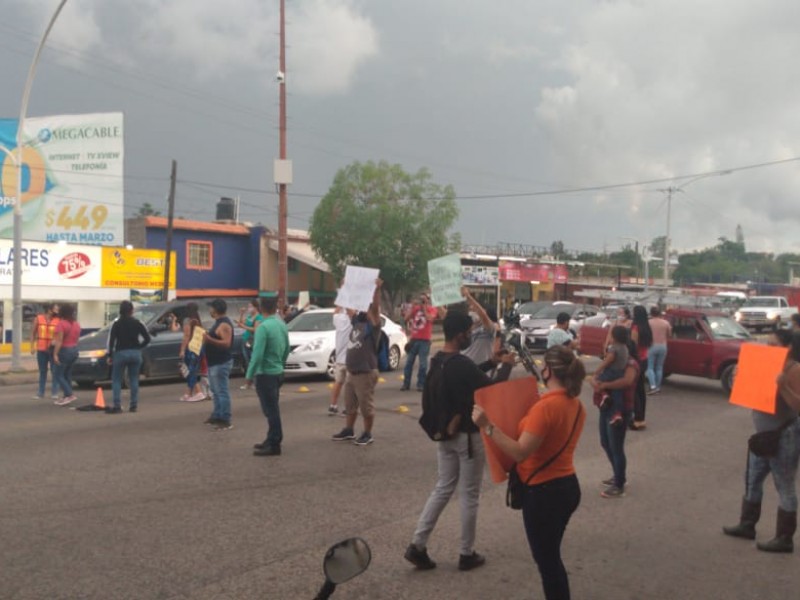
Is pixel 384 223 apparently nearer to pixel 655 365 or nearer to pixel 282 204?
pixel 282 204

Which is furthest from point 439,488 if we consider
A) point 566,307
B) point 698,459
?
point 566,307

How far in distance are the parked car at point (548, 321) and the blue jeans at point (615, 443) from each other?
13.6 metres

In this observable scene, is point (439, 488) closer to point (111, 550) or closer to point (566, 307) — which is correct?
point (111, 550)

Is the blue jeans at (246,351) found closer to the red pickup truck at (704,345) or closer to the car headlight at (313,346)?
the car headlight at (313,346)

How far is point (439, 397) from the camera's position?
5078mm

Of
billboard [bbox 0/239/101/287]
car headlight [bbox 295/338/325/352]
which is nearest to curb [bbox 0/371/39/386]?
car headlight [bbox 295/338/325/352]

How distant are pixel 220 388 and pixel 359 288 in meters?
2.76

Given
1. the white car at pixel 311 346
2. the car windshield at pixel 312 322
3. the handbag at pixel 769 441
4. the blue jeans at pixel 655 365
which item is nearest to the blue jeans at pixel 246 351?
the white car at pixel 311 346

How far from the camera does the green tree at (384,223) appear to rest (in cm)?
3484

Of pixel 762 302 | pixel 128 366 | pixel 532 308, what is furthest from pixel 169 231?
pixel 762 302

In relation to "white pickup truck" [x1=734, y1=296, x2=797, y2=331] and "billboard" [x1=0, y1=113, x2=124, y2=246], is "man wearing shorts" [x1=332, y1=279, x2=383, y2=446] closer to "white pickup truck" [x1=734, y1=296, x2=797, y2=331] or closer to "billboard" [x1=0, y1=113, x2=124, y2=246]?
"billboard" [x1=0, y1=113, x2=124, y2=246]

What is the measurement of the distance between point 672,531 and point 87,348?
12.1 metres

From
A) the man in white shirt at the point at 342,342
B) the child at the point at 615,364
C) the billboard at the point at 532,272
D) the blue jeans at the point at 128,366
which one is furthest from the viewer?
the billboard at the point at 532,272

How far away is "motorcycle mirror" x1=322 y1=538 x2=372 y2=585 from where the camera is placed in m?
2.66
